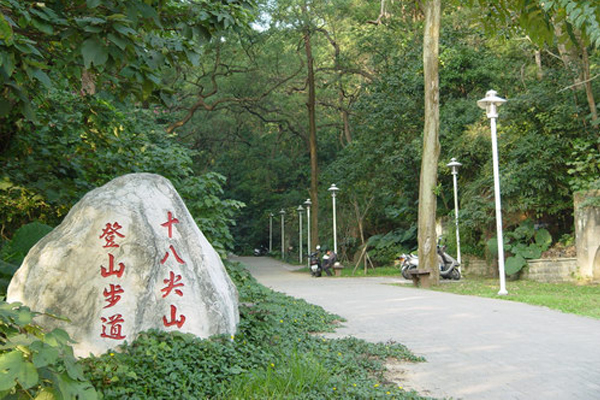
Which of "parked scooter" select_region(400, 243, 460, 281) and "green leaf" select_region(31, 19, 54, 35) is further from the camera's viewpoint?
"parked scooter" select_region(400, 243, 460, 281)

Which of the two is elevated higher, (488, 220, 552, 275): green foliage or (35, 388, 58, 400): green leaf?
(488, 220, 552, 275): green foliage

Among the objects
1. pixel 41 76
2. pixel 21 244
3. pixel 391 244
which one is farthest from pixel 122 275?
pixel 391 244

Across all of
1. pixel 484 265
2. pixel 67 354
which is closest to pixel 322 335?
pixel 67 354

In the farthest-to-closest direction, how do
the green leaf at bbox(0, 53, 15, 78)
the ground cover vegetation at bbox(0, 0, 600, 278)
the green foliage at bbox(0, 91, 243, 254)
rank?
the green foliage at bbox(0, 91, 243, 254) < the ground cover vegetation at bbox(0, 0, 600, 278) < the green leaf at bbox(0, 53, 15, 78)

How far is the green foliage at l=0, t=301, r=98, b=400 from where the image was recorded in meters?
1.79

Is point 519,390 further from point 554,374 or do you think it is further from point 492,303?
point 492,303

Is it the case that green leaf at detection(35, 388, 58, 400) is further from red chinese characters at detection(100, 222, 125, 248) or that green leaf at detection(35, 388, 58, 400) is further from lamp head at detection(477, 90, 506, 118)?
lamp head at detection(477, 90, 506, 118)

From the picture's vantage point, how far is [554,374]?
5320 millimetres

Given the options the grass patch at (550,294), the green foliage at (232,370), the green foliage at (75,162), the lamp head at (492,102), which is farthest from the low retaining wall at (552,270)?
the green foliage at (232,370)

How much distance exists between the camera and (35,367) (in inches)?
72.0

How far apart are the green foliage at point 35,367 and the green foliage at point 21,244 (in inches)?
202

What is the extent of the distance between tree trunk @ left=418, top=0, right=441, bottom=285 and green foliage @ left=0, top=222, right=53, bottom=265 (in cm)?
1030

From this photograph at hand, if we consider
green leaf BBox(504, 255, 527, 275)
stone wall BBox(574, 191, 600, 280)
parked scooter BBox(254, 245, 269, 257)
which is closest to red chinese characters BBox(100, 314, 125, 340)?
stone wall BBox(574, 191, 600, 280)

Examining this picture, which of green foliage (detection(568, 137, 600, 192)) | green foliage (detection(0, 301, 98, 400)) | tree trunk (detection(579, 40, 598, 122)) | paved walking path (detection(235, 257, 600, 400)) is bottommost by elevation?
paved walking path (detection(235, 257, 600, 400))
